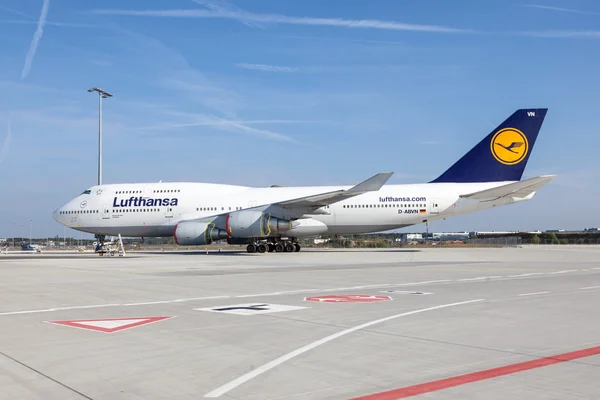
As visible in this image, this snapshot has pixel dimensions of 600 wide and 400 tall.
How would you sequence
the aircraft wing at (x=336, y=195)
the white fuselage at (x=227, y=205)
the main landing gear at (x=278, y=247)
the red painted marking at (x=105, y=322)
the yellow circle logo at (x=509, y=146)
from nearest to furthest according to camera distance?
the red painted marking at (x=105, y=322) < the aircraft wing at (x=336, y=195) < the white fuselage at (x=227, y=205) < the yellow circle logo at (x=509, y=146) < the main landing gear at (x=278, y=247)

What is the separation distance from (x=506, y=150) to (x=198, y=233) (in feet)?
66.0

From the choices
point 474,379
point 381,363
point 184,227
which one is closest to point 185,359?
point 381,363

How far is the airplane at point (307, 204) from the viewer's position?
34.2 metres

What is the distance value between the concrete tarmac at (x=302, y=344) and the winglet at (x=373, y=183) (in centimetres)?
1856

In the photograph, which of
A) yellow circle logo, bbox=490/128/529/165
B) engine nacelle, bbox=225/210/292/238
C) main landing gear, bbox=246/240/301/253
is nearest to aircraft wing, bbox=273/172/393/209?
engine nacelle, bbox=225/210/292/238

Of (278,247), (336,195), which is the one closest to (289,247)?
(278,247)

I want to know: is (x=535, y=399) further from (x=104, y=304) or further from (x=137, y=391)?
(x=104, y=304)

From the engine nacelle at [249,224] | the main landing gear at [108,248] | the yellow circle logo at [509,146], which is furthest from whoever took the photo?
the yellow circle logo at [509,146]

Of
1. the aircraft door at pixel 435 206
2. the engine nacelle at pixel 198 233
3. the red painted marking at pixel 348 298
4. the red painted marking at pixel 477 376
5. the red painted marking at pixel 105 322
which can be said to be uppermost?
the aircraft door at pixel 435 206

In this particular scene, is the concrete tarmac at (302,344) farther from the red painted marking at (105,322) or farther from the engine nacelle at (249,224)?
the engine nacelle at (249,224)

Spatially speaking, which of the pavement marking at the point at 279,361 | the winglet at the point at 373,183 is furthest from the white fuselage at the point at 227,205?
the pavement marking at the point at 279,361

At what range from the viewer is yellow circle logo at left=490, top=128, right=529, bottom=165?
117 feet

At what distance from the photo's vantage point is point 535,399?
4.17m

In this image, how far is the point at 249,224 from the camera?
33531 mm
